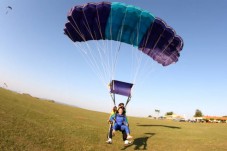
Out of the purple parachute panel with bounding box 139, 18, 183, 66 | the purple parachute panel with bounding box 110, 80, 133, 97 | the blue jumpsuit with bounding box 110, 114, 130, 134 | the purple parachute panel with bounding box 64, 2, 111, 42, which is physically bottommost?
the blue jumpsuit with bounding box 110, 114, 130, 134

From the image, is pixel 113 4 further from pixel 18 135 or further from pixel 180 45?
pixel 18 135

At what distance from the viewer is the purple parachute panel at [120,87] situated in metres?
14.2

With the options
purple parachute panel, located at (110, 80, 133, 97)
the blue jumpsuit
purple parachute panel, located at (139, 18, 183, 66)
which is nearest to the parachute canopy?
purple parachute panel, located at (139, 18, 183, 66)

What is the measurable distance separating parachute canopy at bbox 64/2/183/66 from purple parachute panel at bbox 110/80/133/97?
11.1 ft

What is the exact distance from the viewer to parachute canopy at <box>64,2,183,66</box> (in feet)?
49.7

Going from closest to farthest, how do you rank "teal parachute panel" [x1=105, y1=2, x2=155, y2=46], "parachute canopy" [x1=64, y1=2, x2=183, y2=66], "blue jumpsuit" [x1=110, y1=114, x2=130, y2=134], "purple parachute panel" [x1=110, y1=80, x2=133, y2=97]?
1. "blue jumpsuit" [x1=110, y1=114, x2=130, y2=134]
2. "purple parachute panel" [x1=110, y1=80, x2=133, y2=97]
3. "teal parachute panel" [x1=105, y1=2, x2=155, y2=46]
4. "parachute canopy" [x1=64, y1=2, x2=183, y2=66]

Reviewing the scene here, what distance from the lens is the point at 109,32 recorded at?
1748 cm

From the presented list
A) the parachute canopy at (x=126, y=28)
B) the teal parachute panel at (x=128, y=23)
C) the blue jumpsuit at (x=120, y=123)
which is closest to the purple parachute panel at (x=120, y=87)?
the blue jumpsuit at (x=120, y=123)

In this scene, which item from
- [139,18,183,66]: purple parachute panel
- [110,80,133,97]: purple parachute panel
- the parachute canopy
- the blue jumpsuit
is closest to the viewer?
the blue jumpsuit

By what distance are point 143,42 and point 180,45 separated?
2.70 meters

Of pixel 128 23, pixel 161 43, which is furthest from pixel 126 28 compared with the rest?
pixel 161 43

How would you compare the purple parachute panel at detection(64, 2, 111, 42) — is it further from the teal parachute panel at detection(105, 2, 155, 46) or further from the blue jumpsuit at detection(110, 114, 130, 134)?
the blue jumpsuit at detection(110, 114, 130, 134)

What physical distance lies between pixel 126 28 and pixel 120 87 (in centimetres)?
468

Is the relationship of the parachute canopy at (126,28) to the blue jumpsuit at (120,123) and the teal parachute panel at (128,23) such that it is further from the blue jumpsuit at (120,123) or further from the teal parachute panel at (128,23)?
the blue jumpsuit at (120,123)
